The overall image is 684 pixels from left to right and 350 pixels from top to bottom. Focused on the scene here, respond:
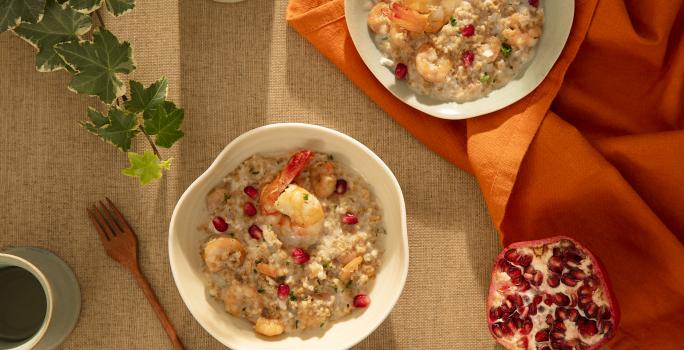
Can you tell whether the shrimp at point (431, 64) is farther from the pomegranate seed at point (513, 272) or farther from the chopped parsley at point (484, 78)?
the pomegranate seed at point (513, 272)

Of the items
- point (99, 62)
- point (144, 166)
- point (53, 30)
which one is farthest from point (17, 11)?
point (144, 166)

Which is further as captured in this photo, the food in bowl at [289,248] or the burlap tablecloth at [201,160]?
the burlap tablecloth at [201,160]

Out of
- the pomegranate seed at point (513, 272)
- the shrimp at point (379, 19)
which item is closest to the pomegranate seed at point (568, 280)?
the pomegranate seed at point (513, 272)

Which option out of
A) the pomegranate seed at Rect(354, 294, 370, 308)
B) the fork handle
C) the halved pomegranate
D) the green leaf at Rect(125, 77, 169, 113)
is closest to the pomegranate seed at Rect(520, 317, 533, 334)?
A: the halved pomegranate

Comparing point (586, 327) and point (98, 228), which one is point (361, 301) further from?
point (98, 228)

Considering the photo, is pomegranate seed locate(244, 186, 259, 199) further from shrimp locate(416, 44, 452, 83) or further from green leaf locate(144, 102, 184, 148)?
shrimp locate(416, 44, 452, 83)

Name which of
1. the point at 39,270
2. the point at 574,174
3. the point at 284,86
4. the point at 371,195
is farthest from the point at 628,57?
the point at 39,270

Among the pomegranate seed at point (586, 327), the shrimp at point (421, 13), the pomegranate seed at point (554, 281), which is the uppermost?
the shrimp at point (421, 13)
